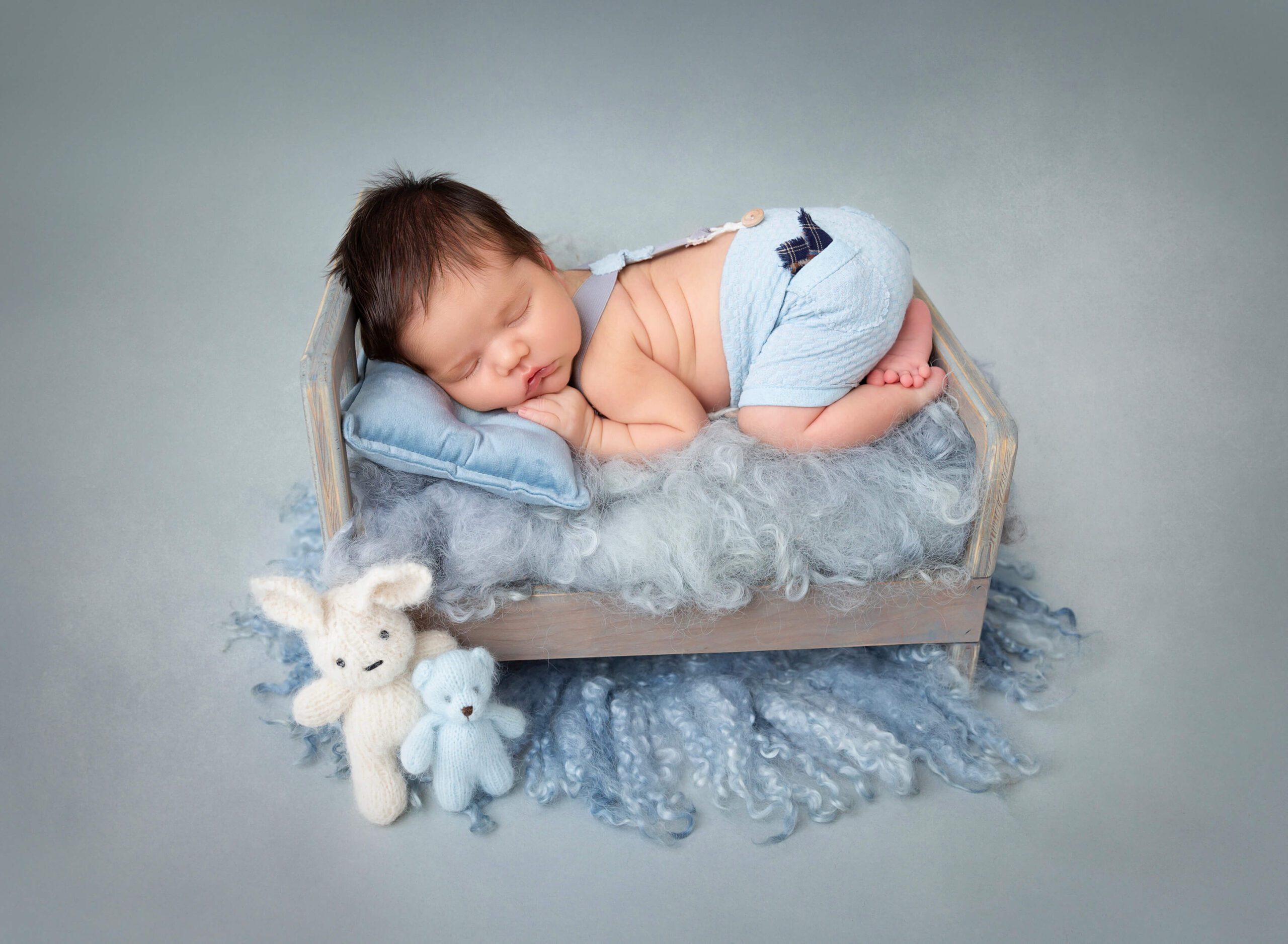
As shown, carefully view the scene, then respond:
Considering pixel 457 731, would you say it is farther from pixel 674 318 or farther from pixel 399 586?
pixel 674 318

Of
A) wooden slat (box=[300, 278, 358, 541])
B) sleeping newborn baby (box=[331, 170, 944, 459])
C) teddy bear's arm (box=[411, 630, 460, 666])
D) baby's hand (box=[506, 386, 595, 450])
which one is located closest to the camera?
wooden slat (box=[300, 278, 358, 541])

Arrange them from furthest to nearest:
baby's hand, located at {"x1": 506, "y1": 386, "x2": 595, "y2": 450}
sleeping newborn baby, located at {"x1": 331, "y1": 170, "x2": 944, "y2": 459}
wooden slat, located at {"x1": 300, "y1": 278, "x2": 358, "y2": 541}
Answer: baby's hand, located at {"x1": 506, "y1": 386, "x2": 595, "y2": 450}, sleeping newborn baby, located at {"x1": 331, "y1": 170, "x2": 944, "y2": 459}, wooden slat, located at {"x1": 300, "y1": 278, "x2": 358, "y2": 541}

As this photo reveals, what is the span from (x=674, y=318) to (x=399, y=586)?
0.72 meters

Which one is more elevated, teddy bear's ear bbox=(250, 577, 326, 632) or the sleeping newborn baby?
the sleeping newborn baby

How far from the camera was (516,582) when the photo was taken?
168 centimetres

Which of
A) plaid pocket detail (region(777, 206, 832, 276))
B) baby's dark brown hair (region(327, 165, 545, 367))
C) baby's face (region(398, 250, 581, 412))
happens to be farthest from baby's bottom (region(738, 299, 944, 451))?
baby's dark brown hair (region(327, 165, 545, 367))

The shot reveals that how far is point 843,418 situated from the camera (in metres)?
1.87

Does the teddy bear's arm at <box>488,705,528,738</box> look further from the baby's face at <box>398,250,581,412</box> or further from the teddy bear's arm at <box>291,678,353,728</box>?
the baby's face at <box>398,250,581,412</box>

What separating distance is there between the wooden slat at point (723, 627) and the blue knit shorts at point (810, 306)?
14.5 inches

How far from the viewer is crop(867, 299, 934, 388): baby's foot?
6.28ft

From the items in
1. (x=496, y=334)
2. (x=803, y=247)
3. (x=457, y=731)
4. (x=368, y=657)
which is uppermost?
(x=803, y=247)

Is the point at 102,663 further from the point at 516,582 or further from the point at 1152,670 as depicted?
the point at 1152,670

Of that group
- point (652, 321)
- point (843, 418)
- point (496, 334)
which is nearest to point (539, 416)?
point (496, 334)

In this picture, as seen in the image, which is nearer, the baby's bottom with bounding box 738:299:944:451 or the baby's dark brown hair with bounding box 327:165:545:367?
the baby's dark brown hair with bounding box 327:165:545:367
